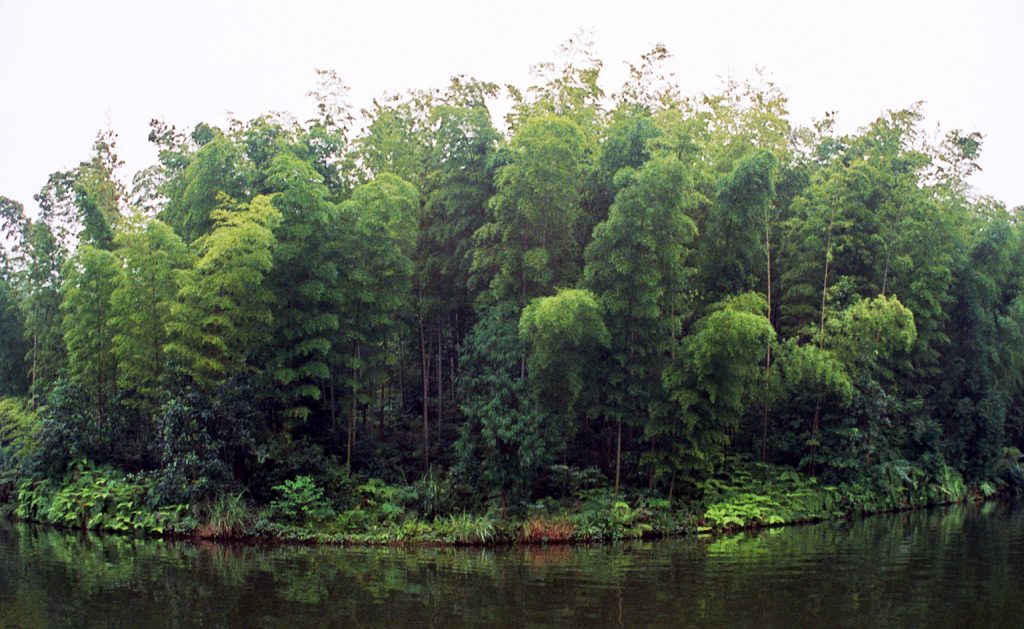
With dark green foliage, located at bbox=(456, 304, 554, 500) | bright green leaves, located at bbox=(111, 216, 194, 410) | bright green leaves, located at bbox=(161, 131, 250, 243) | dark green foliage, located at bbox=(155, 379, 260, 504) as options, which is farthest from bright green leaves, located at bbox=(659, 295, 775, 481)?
bright green leaves, located at bbox=(111, 216, 194, 410)

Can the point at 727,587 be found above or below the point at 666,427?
below

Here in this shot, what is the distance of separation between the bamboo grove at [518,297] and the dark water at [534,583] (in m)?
2.61

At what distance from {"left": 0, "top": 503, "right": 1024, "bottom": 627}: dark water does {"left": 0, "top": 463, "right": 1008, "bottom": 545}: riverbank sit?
66cm

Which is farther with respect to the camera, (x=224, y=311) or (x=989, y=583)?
(x=224, y=311)

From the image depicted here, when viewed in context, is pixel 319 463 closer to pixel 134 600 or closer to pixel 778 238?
pixel 134 600

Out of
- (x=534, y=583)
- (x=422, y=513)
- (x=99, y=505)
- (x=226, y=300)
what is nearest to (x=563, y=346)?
(x=422, y=513)

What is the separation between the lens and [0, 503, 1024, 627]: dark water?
32.1 feet

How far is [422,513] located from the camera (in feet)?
54.6

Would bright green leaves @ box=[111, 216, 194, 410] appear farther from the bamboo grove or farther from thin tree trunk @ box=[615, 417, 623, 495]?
thin tree trunk @ box=[615, 417, 623, 495]

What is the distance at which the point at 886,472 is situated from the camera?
19.9m

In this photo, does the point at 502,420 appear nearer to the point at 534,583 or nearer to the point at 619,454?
the point at 619,454

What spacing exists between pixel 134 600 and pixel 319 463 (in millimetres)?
6813

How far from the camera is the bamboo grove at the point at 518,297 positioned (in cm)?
1633

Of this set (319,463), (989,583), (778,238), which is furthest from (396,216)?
(989,583)
